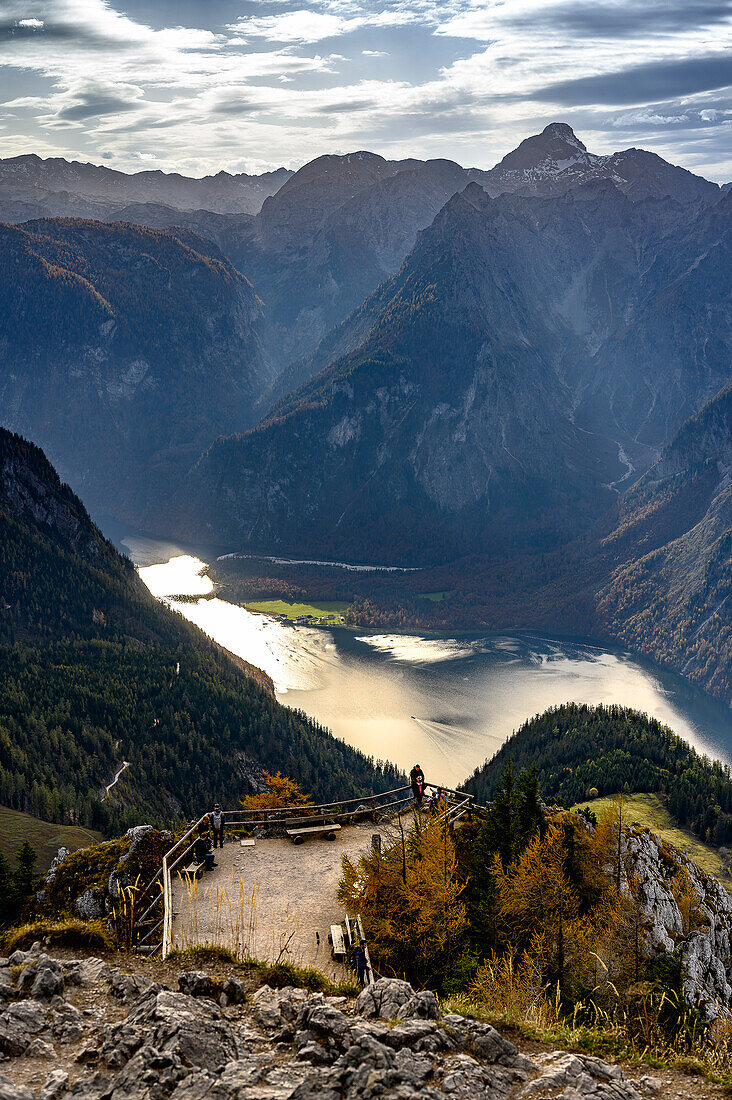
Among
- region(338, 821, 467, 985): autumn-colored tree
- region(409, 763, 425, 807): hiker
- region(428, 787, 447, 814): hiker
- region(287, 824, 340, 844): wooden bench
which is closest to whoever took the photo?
region(338, 821, 467, 985): autumn-colored tree

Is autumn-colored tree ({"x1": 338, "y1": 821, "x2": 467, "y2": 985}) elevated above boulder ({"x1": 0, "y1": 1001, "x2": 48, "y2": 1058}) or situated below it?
below

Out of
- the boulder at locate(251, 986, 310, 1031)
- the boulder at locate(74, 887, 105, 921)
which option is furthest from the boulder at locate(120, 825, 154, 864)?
the boulder at locate(251, 986, 310, 1031)

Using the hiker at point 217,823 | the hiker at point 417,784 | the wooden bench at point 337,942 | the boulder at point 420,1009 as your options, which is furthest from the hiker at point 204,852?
the boulder at point 420,1009

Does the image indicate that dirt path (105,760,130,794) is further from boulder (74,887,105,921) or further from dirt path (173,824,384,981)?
boulder (74,887,105,921)

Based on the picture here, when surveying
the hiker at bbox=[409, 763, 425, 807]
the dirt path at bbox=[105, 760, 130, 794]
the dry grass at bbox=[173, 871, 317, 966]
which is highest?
the hiker at bbox=[409, 763, 425, 807]

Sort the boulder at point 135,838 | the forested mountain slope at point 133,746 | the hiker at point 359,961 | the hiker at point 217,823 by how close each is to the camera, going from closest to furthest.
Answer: the hiker at point 359,961 < the boulder at point 135,838 < the hiker at point 217,823 < the forested mountain slope at point 133,746

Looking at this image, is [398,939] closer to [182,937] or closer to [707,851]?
[182,937]

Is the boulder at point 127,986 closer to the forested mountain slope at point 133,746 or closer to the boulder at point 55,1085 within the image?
the boulder at point 55,1085
